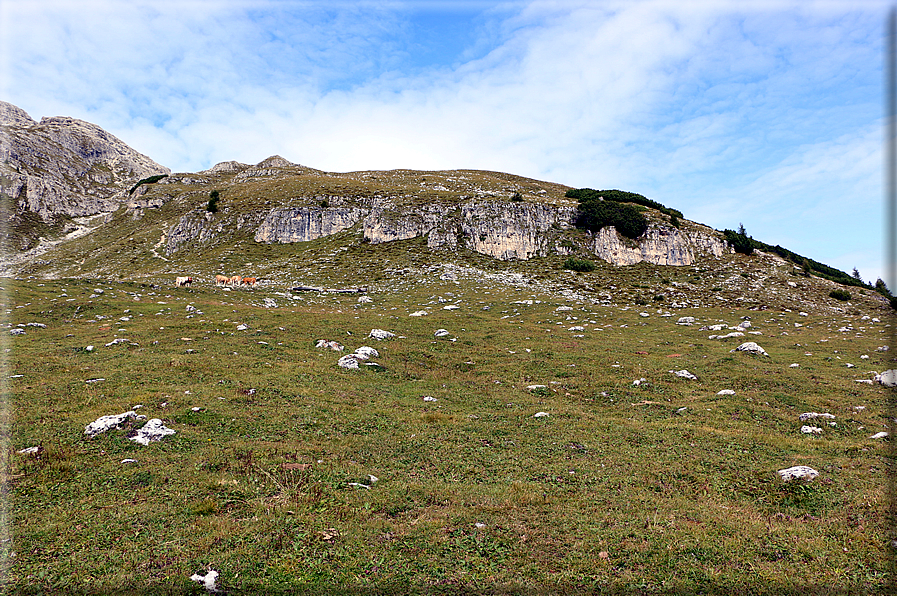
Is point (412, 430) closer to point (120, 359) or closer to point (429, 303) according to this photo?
point (120, 359)

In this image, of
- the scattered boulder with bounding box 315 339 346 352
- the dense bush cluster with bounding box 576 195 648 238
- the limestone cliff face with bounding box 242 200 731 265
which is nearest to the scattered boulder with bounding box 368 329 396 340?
the scattered boulder with bounding box 315 339 346 352

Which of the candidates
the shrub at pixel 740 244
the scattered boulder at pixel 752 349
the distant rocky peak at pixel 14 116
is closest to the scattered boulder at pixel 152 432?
the scattered boulder at pixel 752 349

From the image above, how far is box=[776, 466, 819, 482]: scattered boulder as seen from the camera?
10703 mm

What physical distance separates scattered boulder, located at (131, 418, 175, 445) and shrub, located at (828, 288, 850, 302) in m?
69.9

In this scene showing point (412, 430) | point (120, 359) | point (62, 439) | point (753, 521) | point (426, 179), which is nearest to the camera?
point (753, 521)

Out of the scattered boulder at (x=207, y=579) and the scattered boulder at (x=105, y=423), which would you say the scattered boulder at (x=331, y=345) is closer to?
the scattered boulder at (x=105, y=423)

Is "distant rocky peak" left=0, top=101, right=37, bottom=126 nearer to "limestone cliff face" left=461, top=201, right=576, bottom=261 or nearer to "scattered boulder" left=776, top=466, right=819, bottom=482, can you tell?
"limestone cliff face" left=461, top=201, right=576, bottom=261

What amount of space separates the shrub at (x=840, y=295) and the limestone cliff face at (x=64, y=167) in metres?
148

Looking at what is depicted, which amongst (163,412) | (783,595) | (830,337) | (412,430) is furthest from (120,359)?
(830,337)

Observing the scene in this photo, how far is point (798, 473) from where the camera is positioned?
1085 centimetres

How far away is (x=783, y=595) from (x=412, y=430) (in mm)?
10648

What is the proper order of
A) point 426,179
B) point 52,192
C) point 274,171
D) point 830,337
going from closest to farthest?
point 830,337
point 426,179
point 52,192
point 274,171

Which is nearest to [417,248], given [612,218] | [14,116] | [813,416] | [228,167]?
[612,218]

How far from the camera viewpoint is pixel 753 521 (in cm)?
924
